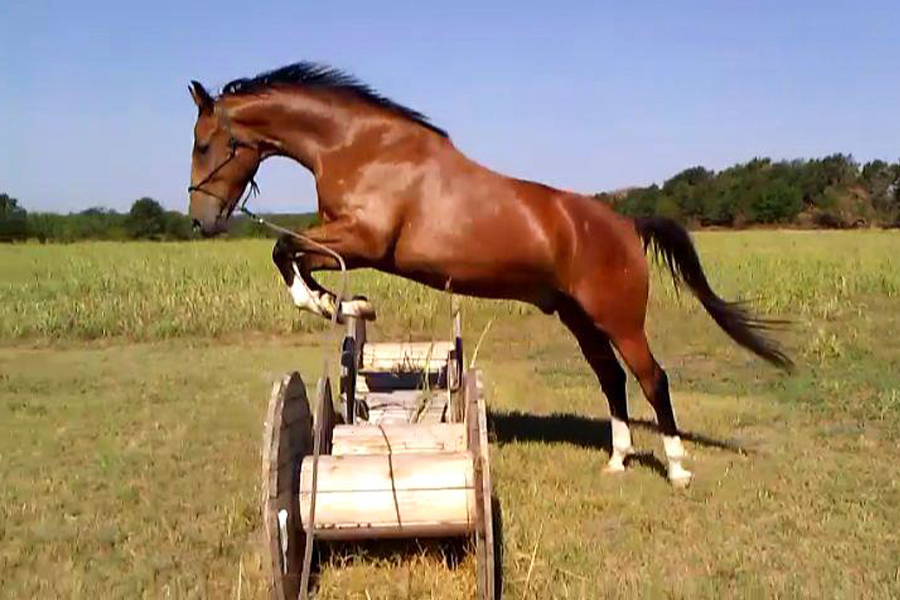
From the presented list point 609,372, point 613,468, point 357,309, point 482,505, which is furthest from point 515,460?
point 482,505

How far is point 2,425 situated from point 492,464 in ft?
15.1

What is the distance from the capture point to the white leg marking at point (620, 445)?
678 centimetres

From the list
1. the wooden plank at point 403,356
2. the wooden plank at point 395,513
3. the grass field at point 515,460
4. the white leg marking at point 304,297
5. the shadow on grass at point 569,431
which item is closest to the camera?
the wooden plank at point 395,513

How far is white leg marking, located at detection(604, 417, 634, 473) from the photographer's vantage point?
6.78 m

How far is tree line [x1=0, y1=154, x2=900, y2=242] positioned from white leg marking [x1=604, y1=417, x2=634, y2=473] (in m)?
48.9

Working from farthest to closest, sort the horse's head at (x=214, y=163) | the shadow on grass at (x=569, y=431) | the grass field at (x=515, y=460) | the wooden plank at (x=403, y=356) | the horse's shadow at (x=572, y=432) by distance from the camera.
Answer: the wooden plank at (x=403, y=356) → the shadow on grass at (x=569, y=431) → the horse's shadow at (x=572, y=432) → the horse's head at (x=214, y=163) → the grass field at (x=515, y=460)

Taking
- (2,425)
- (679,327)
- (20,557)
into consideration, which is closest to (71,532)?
(20,557)

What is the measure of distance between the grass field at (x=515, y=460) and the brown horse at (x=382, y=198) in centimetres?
143

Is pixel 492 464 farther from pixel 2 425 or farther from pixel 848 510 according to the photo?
pixel 2 425

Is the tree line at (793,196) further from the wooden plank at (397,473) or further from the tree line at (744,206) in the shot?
the wooden plank at (397,473)

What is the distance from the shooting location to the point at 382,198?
554 cm

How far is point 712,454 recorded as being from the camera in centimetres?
736

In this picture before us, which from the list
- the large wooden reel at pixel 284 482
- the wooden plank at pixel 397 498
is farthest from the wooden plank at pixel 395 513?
the large wooden reel at pixel 284 482

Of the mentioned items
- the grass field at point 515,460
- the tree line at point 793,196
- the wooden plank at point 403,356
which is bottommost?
the grass field at point 515,460
